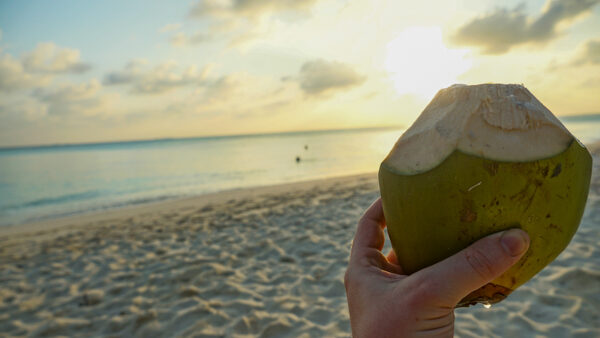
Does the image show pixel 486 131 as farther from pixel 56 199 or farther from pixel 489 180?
pixel 56 199

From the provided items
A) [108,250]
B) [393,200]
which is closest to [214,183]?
[108,250]

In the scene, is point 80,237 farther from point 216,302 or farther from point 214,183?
point 214,183

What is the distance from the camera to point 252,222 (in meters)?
6.07

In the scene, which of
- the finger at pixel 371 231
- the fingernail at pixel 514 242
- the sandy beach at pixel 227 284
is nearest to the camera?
the fingernail at pixel 514 242

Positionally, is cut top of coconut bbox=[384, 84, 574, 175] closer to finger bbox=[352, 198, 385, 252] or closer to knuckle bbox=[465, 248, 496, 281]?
knuckle bbox=[465, 248, 496, 281]

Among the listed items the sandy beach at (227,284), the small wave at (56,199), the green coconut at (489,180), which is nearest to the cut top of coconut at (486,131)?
the green coconut at (489,180)

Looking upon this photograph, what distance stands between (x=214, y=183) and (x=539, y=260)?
45.6 ft

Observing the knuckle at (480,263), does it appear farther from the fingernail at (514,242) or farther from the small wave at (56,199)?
the small wave at (56,199)

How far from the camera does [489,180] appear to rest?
94cm

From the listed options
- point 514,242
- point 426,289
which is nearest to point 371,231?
point 426,289

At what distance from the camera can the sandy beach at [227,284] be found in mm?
2873

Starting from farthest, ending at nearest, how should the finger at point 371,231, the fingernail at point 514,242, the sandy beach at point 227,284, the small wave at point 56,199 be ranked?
the small wave at point 56,199 < the sandy beach at point 227,284 < the finger at point 371,231 < the fingernail at point 514,242

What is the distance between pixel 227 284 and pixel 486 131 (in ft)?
10.8

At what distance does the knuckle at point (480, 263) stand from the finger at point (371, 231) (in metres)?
0.53
